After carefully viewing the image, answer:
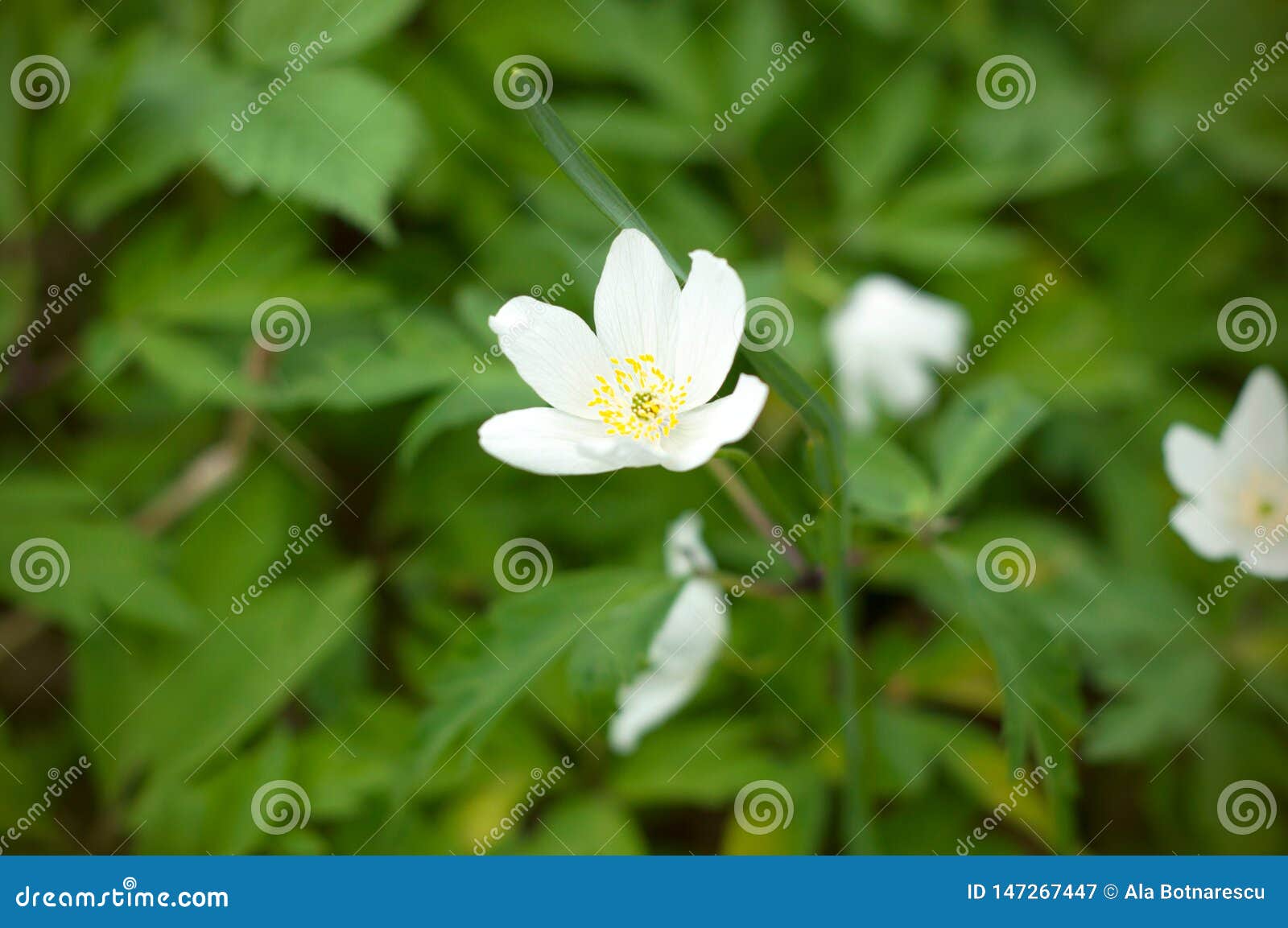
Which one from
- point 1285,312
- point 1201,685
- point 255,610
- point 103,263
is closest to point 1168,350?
point 1285,312

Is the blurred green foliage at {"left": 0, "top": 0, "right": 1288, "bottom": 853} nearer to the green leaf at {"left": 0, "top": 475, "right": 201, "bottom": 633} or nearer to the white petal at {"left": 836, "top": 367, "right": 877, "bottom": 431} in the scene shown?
the green leaf at {"left": 0, "top": 475, "right": 201, "bottom": 633}

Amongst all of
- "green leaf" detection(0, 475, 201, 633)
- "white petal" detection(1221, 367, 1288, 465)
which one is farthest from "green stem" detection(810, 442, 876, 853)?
"green leaf" detection(0, 475, 201, 633)

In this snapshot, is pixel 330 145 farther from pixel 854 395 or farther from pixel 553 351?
pixel 854 395

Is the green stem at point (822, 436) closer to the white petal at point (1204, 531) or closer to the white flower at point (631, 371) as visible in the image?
the white flower at point (631, 371)

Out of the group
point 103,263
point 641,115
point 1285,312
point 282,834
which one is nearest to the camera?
point 282,834

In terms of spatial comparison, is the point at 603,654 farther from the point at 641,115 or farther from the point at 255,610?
the point at 641,115
